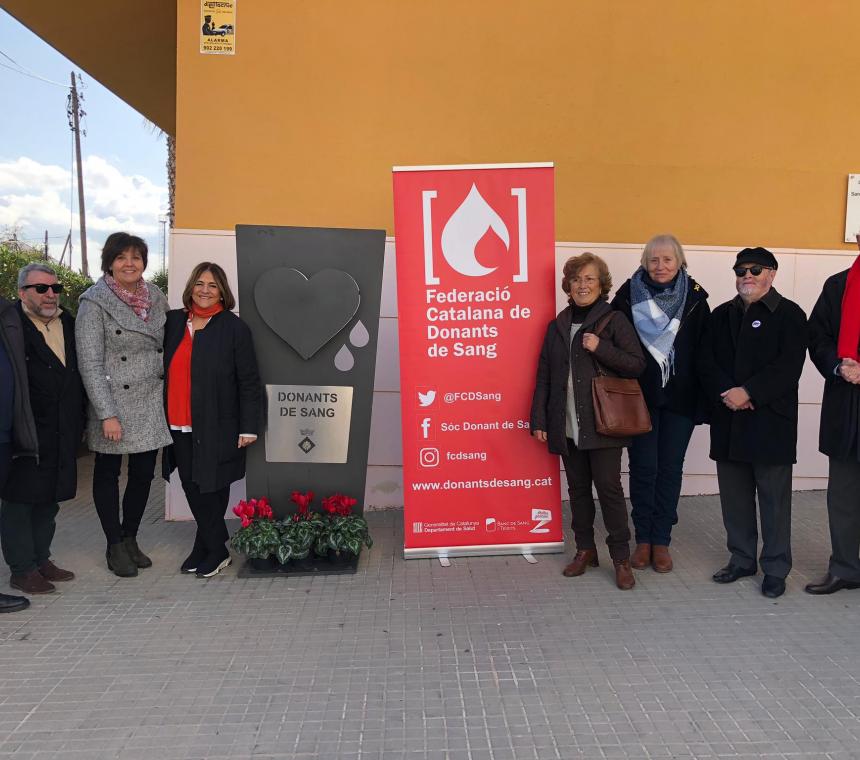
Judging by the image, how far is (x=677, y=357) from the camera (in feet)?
11.6

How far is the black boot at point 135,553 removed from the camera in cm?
379

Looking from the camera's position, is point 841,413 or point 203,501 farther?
point 203,501

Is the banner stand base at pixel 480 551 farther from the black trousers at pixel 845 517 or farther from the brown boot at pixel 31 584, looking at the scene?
the brown boot at pixel 31 584

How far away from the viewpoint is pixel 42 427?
336cm

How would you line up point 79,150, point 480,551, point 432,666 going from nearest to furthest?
point 432,666, point 480,551, point 79,150

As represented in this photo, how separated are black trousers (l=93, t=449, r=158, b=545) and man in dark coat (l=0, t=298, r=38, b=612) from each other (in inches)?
17.8

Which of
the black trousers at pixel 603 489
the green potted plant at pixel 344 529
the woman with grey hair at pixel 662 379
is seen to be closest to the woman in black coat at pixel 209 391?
the green potted plant at pixel 344 529

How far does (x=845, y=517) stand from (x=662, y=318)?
142cm

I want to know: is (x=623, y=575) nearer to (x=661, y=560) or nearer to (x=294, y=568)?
(x=661, y=560)

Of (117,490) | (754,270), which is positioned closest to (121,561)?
(117,490)

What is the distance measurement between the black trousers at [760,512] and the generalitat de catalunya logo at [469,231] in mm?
1622

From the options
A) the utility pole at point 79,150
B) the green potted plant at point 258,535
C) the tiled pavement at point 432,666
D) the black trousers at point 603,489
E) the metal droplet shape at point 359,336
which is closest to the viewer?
the tiled pavement at point 432,666

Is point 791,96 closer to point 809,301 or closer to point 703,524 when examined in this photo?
point 809,301

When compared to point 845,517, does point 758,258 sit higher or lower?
higher
